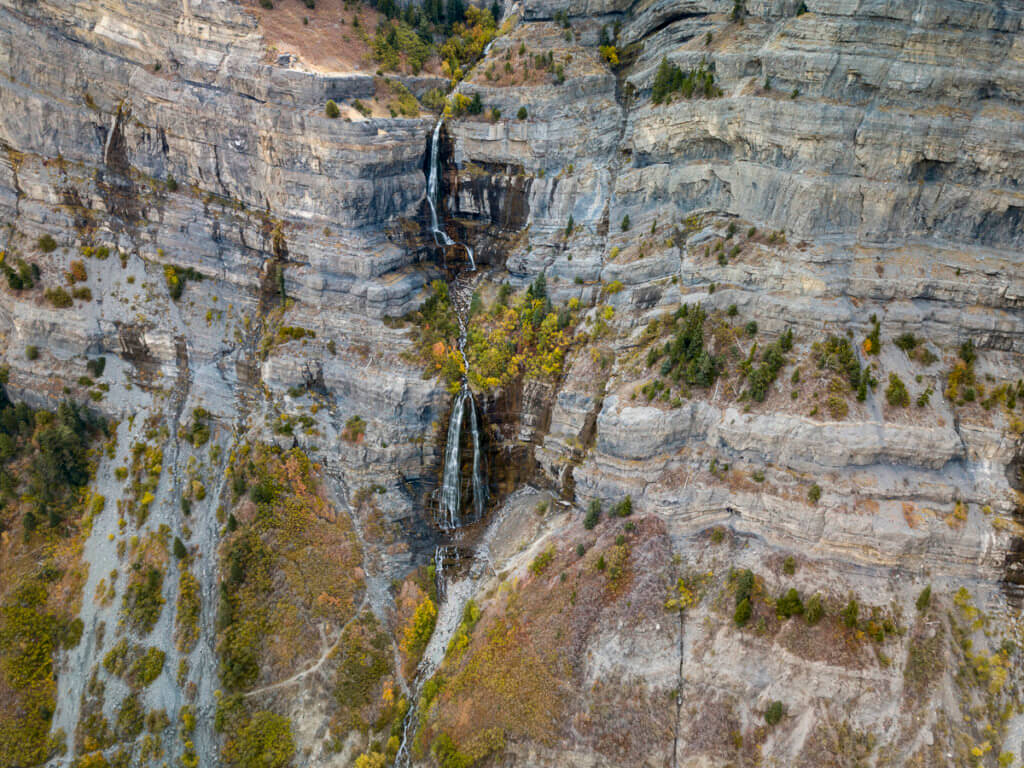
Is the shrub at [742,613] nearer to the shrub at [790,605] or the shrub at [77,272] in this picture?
the shrub at [790,605]

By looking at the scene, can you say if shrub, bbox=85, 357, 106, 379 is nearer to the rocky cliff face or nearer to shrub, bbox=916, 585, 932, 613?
the rocky cliff face

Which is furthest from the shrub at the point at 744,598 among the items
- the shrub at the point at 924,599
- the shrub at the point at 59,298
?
the shrub at the point at 59,298

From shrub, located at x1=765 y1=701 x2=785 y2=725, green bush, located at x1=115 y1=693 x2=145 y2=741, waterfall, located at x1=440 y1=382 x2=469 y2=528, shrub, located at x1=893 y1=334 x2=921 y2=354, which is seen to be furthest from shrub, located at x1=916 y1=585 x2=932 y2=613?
green bush, located at x1=115 y1=693 x2=145 y2=741

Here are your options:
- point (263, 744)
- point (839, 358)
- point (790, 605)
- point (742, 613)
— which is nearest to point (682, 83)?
point (839, 358)

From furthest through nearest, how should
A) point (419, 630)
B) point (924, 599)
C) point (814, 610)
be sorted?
1. point (419, 630)
2. point (814, 610)
3. point (924, 599)

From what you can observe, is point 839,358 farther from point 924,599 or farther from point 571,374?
point 571,374

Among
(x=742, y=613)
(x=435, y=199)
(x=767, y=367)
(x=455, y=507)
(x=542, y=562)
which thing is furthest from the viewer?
(x=435, y=199)

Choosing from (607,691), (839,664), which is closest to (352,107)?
(607,691)
